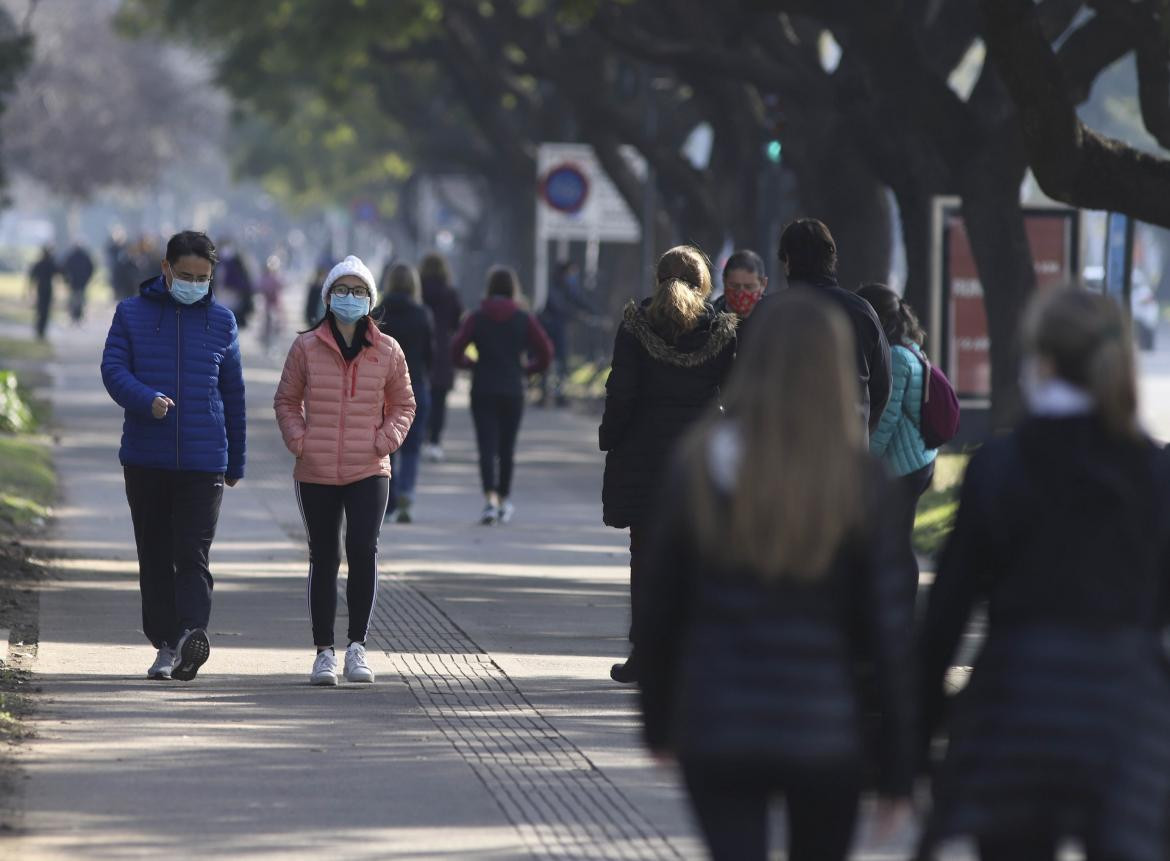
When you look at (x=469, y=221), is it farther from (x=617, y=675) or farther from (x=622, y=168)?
(x=617, y=675)

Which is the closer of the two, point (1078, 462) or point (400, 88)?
point (1078, 462)

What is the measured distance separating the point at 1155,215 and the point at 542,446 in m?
10.3

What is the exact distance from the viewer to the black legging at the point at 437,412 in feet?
68.2

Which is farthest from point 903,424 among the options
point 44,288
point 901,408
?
point 44,288

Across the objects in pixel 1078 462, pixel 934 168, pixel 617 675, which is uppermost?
pixel 934 168

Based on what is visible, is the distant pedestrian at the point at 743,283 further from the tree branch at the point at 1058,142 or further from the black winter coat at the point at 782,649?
the black winter coat at the point at 782,649

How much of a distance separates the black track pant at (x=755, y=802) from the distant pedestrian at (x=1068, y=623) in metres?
0.20

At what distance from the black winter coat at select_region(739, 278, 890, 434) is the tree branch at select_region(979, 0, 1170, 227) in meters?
5.19

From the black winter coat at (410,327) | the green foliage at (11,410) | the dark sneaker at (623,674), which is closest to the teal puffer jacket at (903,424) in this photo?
the dark sneaker at (623,674)

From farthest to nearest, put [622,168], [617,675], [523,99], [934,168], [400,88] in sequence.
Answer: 1. [400,88]
2. [523,99]
3. [622,168]
4. [934,168]
5. [617,675]

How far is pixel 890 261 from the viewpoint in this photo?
2325 cm

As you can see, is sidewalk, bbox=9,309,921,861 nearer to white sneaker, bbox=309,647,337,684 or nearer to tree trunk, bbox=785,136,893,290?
white sneaker, bbox=309,647,337,684

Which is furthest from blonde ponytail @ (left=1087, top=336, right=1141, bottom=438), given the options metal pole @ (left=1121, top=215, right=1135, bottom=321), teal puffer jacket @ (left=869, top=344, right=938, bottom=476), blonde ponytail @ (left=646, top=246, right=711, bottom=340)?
metal pole @ (left=1121, top=215, right=1135, bottom=321)

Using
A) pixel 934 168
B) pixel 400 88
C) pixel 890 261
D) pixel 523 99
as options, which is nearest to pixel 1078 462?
pixel 934 168
